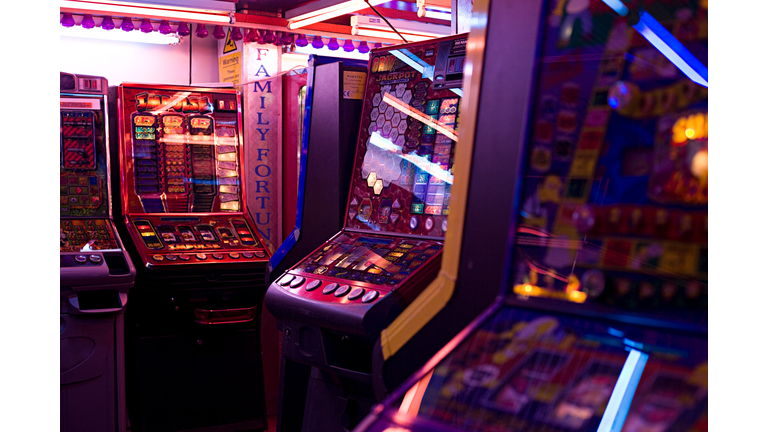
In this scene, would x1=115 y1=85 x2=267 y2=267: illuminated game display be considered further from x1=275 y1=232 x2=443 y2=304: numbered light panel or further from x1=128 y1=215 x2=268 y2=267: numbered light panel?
x1=275 y1=232 x2=443 y2=304: numbered light panel

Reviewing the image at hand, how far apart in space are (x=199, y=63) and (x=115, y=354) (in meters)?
6.27

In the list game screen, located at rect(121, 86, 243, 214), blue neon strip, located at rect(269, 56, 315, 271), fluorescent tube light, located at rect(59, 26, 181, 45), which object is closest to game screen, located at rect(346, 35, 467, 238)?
blue neon strip, located at rect(269, 56, 315, 271)

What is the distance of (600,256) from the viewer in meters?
0.92

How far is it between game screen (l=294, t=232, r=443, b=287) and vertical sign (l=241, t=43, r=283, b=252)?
179 centimetres

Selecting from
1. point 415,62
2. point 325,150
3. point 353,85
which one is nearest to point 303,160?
point 325,150

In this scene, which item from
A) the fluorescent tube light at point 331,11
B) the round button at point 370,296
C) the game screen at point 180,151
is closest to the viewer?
the round button at point 370,296

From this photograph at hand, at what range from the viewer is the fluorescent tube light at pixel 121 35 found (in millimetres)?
7060

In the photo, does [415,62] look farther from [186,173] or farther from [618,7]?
[186,173]

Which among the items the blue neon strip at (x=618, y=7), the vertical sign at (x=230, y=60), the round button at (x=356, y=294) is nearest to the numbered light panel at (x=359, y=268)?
the round button at (x=356, y=294)

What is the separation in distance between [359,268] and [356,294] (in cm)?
15

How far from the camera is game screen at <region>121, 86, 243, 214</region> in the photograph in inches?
132

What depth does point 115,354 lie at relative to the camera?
265cm

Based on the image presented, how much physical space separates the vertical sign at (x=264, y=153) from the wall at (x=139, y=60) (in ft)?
14.6

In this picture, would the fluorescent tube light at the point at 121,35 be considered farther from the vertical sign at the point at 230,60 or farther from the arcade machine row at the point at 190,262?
the arcade machine row at the point at 190,262
